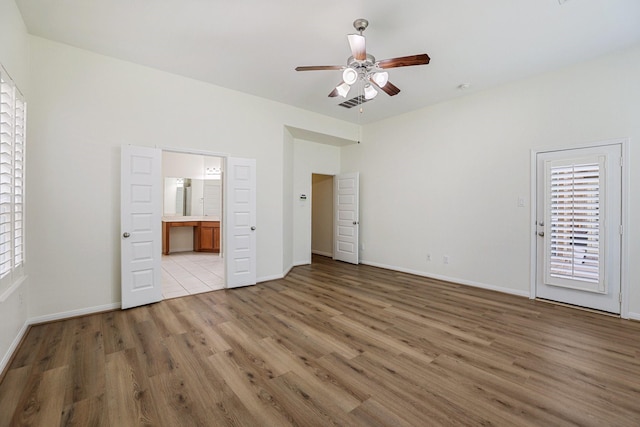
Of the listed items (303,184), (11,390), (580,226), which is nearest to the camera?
(11,390)

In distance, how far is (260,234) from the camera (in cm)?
496

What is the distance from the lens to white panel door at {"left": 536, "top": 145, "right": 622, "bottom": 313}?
11.4 ft

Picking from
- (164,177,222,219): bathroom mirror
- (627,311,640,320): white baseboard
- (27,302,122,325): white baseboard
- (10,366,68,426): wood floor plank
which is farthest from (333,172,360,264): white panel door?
(10,366,68,426): wood floor plank

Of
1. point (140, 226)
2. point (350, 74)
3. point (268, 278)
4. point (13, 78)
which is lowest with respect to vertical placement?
point (268, 278)

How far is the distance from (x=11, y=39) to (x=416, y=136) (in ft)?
18.0

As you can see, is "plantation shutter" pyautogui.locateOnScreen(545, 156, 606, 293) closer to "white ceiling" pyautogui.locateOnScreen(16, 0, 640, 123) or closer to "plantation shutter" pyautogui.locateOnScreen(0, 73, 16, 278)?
"white ceiling" pyautogui.locateOnScreen(16, 0, 640, 123)

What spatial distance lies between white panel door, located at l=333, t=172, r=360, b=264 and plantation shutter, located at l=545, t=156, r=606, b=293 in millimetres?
3475

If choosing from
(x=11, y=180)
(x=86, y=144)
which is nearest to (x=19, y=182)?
(x=11, y=180)

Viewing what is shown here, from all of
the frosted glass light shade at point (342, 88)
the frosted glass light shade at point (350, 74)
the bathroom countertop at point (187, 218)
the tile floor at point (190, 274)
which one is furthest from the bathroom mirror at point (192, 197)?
the frosted glass light shade at point (350, 74)

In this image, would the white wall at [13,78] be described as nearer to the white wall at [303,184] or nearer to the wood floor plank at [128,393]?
the wood floor plank at [128,393]

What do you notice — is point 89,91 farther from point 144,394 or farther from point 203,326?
point 144,394

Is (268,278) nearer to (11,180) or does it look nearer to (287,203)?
(287,203)

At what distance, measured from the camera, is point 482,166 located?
463 centimetres

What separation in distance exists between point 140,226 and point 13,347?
1.60m
